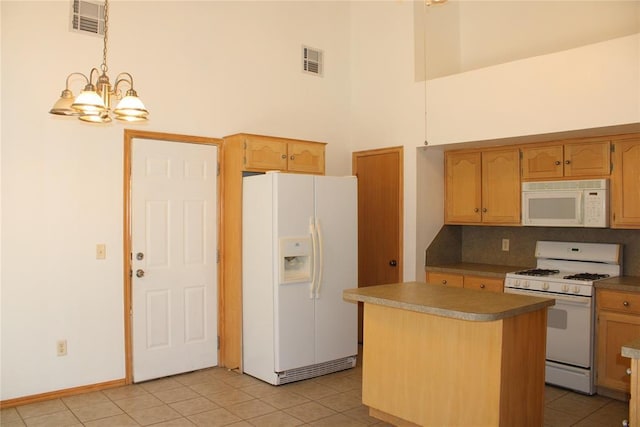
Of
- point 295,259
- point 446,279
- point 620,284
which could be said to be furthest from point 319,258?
point 620,284

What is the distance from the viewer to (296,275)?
4602 mm

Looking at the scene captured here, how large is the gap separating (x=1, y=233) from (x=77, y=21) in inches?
68.2

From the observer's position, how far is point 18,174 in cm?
390

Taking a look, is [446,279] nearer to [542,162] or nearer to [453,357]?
[542,162]

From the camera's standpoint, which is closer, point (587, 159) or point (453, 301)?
point (453, 301)

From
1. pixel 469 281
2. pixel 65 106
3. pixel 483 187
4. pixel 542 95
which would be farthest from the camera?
pixel 483 187

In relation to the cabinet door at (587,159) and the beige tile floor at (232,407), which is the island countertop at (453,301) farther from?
the cabinet door at (587,159)

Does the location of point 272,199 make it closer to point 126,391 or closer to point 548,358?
point 126,391

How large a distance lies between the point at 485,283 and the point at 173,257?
2.87 metres

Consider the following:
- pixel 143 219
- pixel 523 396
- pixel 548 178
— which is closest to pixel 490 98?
pixel 548 178

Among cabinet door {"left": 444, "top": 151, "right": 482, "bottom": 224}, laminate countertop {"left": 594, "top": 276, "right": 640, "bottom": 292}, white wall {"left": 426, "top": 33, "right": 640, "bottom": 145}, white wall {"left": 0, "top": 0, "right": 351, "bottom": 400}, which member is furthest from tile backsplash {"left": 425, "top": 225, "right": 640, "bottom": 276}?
white wall {"left": 0, "top": 0, "right": 351, "bottom": 400}

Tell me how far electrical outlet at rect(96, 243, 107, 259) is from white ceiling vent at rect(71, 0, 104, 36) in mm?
1700

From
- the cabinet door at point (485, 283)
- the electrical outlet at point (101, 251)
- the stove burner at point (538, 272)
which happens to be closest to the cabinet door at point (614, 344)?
the stove burner at point (538, 272)

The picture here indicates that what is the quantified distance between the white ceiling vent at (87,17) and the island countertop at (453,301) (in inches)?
114
